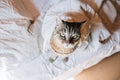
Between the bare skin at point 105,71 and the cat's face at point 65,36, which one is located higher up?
the cat's face at point 65,36

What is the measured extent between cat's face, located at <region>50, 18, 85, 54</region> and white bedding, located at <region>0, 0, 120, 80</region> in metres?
0.04

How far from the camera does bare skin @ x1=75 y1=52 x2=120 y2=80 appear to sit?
3.26 ft

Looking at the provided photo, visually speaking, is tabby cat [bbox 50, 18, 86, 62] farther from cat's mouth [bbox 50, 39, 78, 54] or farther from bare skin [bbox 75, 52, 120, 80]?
bare skin [bbox 75, 52, 120, 80]

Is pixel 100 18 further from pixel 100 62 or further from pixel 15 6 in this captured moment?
pixel 15 6

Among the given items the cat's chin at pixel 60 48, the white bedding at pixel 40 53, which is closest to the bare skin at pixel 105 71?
the white bedding at pixel 40 53

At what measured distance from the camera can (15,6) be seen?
103 centimetres

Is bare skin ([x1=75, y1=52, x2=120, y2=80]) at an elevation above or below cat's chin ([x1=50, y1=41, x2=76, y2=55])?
below

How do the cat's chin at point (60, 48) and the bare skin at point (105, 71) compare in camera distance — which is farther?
the bare skin at point (105, 71)

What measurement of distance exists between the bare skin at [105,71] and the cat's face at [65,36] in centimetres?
19

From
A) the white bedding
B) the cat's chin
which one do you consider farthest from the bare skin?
the cat's chin

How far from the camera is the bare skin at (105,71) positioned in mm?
995

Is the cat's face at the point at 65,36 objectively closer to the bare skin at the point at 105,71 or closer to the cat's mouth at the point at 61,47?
the cat's mouth at the point at 61,47

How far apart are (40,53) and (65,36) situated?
0.17 meters

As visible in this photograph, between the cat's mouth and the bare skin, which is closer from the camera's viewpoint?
the cat's mouth
